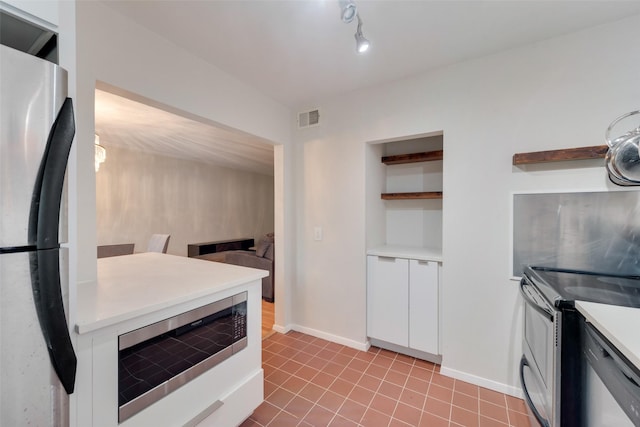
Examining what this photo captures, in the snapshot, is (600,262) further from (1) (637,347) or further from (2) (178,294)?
(2) (178,294)

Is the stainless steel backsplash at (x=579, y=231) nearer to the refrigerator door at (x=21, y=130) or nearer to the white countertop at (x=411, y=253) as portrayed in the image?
the white countertop at (x=411, y=253)

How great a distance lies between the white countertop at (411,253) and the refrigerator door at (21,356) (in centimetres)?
215

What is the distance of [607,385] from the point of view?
3.03 ft

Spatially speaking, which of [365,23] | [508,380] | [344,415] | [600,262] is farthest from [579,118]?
[344,415]

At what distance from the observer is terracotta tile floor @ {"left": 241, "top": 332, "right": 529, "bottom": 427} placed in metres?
1.65

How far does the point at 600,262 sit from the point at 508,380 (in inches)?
40.3

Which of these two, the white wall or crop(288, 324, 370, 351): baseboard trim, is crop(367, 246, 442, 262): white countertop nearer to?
the white wall

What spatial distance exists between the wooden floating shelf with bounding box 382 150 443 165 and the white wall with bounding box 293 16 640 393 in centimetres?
27

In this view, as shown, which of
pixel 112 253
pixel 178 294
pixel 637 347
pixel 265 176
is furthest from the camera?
pixel 265 176

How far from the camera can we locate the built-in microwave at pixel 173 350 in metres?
1.05

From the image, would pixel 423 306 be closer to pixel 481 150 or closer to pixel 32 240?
pixel 481 150

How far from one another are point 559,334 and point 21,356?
1948 millimetres

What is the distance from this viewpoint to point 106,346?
0.99 metres

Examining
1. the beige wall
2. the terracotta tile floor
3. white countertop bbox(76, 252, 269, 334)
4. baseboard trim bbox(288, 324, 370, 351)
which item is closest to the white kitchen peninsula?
white countertop bbox(76, 252, 269, 334)
